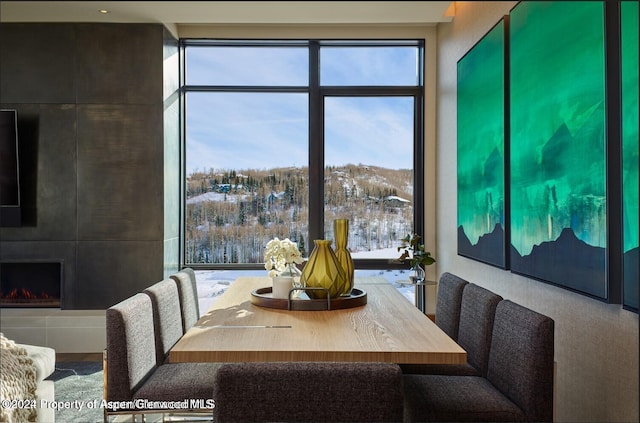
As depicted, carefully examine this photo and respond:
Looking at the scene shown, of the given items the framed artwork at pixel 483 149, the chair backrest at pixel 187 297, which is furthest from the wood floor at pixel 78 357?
the framed artwork at pixel 483 149

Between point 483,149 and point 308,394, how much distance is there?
2333mm

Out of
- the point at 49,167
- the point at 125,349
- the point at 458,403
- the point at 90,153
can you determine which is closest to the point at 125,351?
the point at 125,349

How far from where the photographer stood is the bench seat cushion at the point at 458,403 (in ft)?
5.90

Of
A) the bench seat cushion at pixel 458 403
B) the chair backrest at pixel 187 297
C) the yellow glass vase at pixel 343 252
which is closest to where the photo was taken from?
the bench seat cushion at pixel 458 403

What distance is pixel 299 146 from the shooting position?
4.83 metres

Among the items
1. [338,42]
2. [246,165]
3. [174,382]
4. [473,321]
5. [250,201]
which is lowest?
[174,382]

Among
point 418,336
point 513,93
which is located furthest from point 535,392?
point 513,93

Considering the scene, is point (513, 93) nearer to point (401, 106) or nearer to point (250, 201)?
point (401, 106)

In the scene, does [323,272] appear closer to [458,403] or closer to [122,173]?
[458,403]

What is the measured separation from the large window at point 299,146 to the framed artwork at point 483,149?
1081mm

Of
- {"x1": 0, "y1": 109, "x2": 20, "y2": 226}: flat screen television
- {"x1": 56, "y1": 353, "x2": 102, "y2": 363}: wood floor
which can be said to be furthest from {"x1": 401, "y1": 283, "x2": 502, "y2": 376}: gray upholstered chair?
{"x1": 0, "y1": 109, "x2": 20, "y2": 226}: flat screen television

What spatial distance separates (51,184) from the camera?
4234mm

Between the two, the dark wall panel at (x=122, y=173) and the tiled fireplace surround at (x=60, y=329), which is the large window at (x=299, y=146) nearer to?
the dark wall panel at (x=122, y=173)

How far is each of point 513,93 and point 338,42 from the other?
234cm
